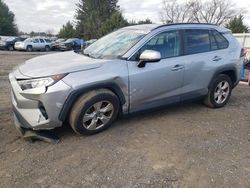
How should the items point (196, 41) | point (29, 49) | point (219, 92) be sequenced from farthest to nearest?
point (29, 49), point (219, 92), point (196, 41)

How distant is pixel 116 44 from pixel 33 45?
Answer: 26.1 m

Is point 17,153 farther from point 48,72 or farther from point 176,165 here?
point 176,165

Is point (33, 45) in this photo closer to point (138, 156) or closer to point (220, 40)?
point (220, 40)

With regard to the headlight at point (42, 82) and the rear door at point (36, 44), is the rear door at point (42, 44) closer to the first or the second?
the rear door at point (36, 44)

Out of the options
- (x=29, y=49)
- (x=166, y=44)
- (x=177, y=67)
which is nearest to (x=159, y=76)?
(x=177, y=67)

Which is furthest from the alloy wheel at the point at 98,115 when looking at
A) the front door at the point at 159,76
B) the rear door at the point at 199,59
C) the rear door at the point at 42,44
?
the rear door at the point at 42,44

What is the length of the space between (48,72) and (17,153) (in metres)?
1.11

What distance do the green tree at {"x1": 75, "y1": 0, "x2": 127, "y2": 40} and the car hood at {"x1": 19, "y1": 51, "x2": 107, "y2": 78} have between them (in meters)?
36.9

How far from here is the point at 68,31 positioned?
50625 millimetres

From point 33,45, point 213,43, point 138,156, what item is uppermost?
point 213,43

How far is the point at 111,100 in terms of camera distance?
396 centimetres

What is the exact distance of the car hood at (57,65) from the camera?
359 centimetres

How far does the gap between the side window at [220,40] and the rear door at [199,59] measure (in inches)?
1.7

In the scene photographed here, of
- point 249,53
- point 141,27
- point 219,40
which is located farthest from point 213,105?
point 249,53
